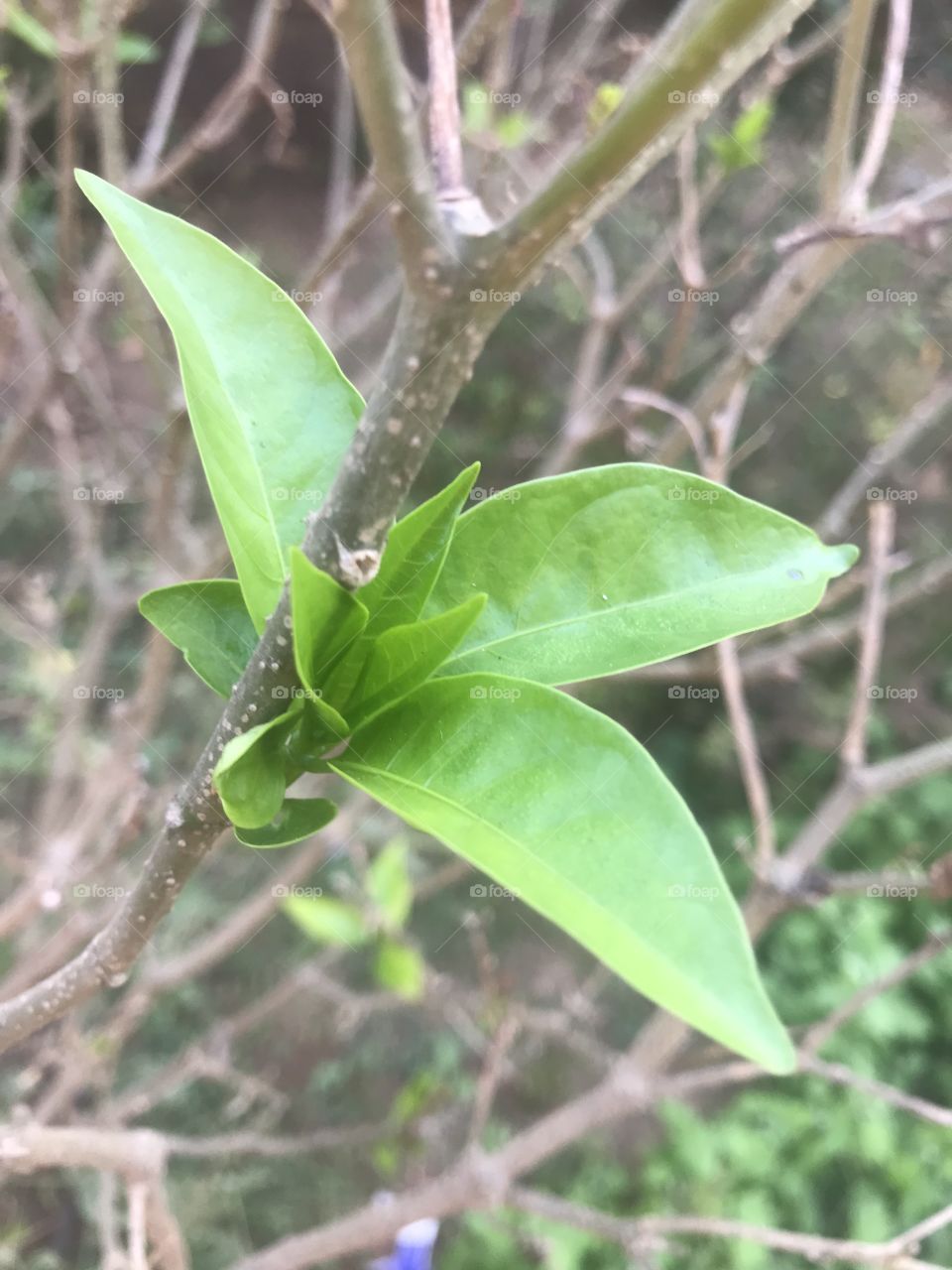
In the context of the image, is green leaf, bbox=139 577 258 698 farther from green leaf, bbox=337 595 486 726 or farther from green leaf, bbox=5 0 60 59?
green leaf, bbox=5 0 60 59

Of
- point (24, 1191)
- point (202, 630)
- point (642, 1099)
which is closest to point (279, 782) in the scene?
point (202, 630)

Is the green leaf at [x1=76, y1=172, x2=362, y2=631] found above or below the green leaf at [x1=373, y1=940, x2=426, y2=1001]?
above

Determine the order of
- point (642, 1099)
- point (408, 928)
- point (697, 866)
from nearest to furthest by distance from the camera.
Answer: point (697, 866)
point (642, 1099)
point (408, 928)

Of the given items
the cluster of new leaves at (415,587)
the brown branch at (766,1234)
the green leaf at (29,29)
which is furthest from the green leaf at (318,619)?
the green leaf at (29,29)

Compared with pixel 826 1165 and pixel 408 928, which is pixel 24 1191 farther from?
pixel 826 1165

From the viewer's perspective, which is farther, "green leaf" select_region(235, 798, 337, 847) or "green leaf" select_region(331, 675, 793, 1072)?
"green leaf" select_region(235, 798, 337, 847)

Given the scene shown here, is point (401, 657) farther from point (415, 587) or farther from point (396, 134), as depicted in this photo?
point (396, 134)

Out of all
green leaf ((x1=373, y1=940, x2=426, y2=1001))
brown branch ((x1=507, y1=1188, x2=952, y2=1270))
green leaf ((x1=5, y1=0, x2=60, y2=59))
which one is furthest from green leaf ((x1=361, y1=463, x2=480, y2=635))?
green leaf ((x1=373, y1=940, x2=426, y2=1001))
